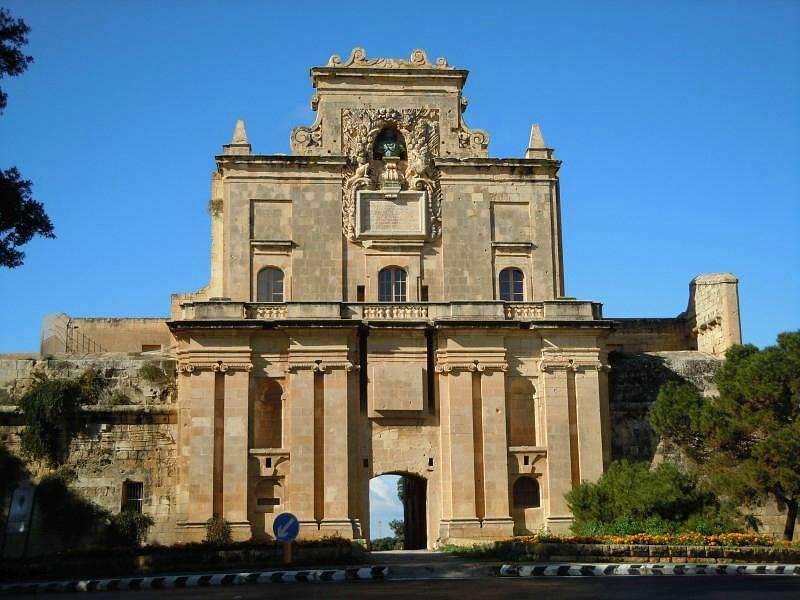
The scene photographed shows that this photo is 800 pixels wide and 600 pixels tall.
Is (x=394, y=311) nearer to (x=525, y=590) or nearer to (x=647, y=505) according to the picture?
(x=647, y=505)

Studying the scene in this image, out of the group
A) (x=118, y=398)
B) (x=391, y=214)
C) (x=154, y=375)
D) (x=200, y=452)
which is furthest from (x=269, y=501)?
(x=391, y=214)

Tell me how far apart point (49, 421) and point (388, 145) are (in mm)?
15213

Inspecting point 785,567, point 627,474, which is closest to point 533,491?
point 627,474

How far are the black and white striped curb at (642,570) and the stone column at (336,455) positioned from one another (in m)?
11.1

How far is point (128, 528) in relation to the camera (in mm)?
37969

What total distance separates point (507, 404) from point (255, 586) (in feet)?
53.5

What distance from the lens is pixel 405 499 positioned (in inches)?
1834

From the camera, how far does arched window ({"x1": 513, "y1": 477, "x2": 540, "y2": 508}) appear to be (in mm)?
38688

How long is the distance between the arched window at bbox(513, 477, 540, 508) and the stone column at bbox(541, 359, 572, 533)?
63cm

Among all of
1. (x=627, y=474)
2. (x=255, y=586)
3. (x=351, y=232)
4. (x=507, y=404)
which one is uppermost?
(x=351, y=232)

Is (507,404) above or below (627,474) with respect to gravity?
above

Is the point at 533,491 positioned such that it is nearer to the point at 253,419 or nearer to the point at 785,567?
the point at 253,419

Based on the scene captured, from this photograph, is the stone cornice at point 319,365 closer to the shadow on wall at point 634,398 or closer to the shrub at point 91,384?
the shrub at point 91,384

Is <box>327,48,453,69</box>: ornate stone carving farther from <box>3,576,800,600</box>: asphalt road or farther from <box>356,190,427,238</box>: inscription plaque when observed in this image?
<box>3,576,800,600</box>: asphalt road
